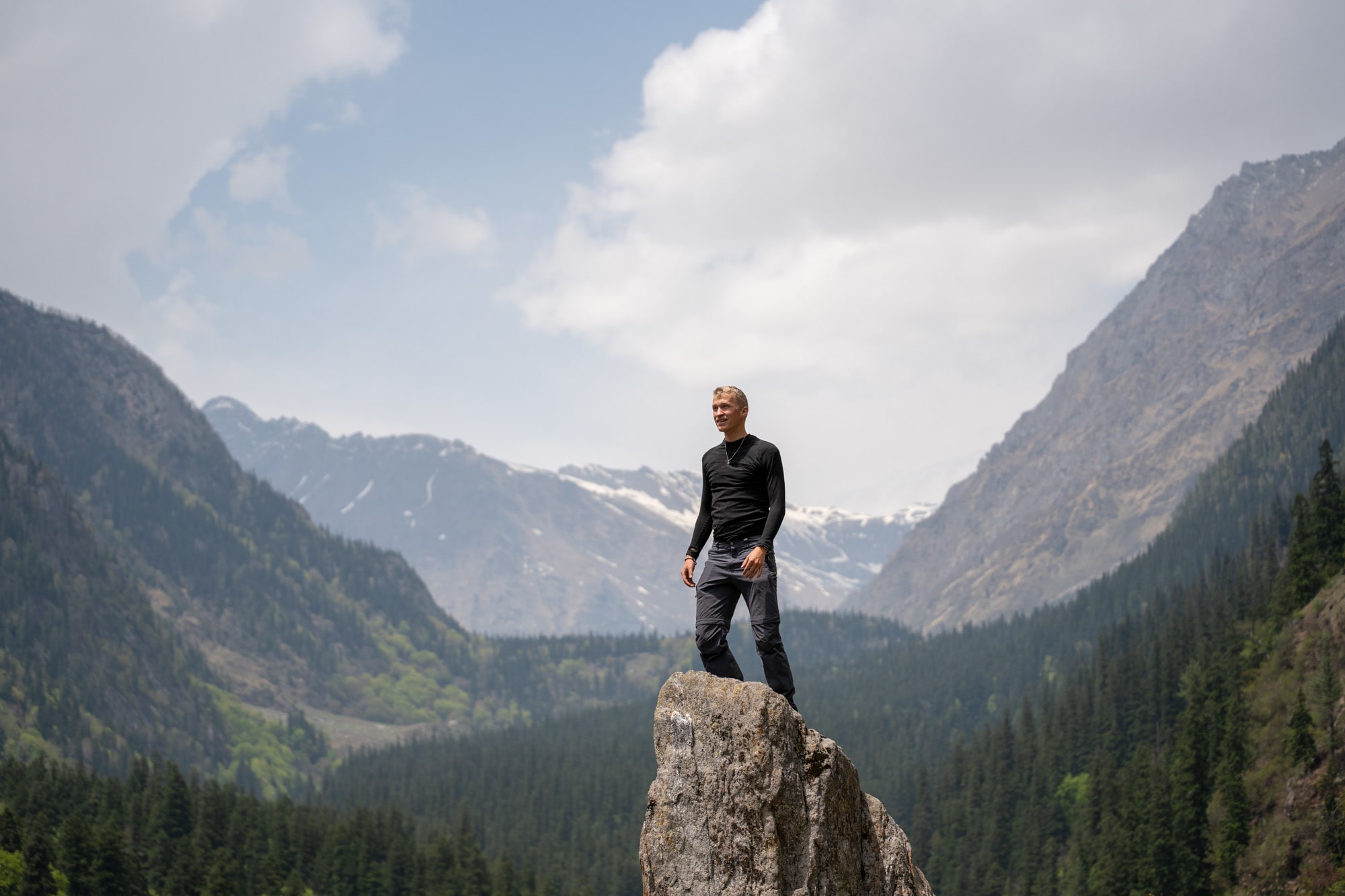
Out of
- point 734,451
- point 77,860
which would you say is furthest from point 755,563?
point 77,860

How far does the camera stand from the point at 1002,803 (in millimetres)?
157000

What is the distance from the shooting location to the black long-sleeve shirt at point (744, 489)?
2305 cm

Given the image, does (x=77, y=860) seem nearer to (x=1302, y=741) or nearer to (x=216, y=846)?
(x=216, y=846)

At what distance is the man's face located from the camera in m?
23.2

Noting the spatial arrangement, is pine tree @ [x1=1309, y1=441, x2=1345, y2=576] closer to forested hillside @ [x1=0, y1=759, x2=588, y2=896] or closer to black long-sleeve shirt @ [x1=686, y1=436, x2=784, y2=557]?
forested hillside @ [x1=0, y1=759, x2=588, y2=896]

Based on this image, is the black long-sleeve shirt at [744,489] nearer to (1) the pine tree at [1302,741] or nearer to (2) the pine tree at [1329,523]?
(1) the pine tree at [1302,741]

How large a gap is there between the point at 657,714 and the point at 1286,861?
9318 centimetres

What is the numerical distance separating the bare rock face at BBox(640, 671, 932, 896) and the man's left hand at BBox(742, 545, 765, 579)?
2.27m

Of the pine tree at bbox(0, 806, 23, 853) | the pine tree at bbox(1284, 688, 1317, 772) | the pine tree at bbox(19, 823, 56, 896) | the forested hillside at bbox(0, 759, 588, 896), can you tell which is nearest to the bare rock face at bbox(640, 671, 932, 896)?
the pine tree at bbox(1284, 688, 1317, 772)

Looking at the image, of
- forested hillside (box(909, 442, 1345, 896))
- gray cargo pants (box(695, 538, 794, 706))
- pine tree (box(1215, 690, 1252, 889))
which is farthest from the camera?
pine tree (box(1215, 690, 1252, 889))

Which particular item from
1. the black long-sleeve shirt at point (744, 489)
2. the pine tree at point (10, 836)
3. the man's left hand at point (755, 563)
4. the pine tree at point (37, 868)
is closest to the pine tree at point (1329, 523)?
the black long-sleeve shirt at point (744, 489)

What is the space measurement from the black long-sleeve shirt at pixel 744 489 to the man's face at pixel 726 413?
1.28 feet

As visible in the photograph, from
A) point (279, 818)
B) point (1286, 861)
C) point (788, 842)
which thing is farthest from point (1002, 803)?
point (788, 842)

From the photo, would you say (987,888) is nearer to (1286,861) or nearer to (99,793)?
(1286,861)
